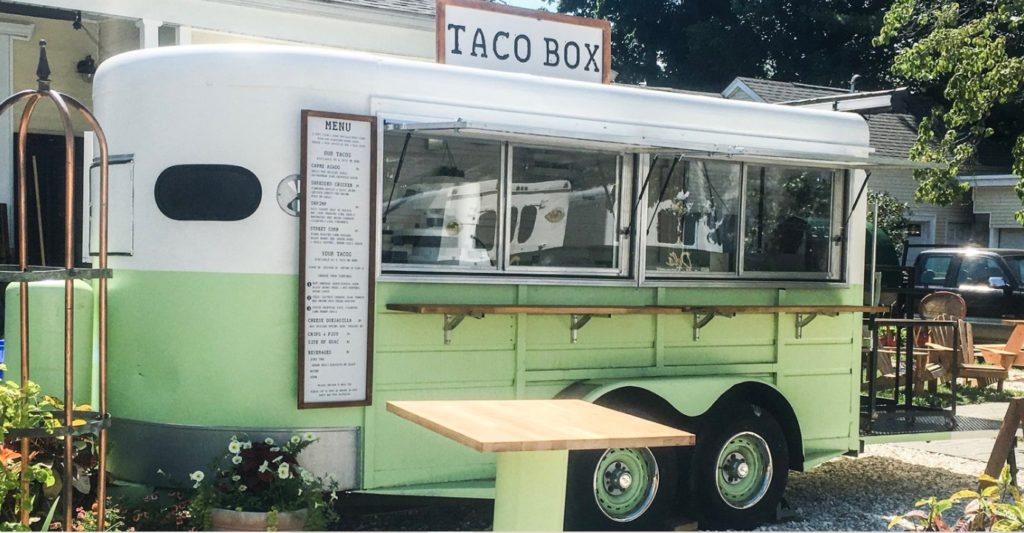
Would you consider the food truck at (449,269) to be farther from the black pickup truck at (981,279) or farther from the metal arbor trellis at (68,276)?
the black pickup truck at (981,279)

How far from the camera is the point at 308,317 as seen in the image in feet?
17.3

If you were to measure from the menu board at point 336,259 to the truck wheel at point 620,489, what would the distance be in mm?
1203

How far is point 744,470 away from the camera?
632 cm

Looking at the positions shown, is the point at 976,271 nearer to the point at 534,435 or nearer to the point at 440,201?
the point at 440,201

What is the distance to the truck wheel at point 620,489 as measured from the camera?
18.7ft

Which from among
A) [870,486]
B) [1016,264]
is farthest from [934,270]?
[870,486]

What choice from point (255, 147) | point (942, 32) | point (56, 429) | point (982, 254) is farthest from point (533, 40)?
point (982, 254)

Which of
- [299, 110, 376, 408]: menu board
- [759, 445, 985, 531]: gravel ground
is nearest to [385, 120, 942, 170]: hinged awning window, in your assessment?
[299, 110, 376, 408]: menu board

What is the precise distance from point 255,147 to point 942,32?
360 inches

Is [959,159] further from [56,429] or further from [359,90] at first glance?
[56,429]

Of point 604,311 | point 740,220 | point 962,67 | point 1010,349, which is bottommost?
point 1010,349

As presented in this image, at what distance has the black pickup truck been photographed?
659 inches

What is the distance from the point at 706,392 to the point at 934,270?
42.7 ft

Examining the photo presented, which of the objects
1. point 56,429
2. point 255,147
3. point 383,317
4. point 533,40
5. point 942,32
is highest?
point 942,32
